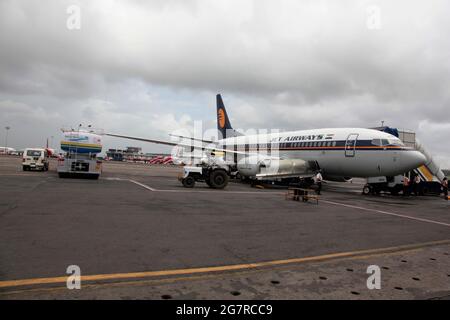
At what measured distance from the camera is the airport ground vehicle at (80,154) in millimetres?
21917

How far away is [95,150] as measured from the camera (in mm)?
22938

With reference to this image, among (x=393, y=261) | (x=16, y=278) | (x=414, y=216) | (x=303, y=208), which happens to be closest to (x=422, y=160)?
(x=414, y=216)

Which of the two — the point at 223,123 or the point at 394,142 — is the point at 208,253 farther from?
the point at 223,123

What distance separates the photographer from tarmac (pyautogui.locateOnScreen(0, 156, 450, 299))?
14.3 feet

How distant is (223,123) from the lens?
39.9m

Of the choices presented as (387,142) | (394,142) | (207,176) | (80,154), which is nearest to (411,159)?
(394,142)

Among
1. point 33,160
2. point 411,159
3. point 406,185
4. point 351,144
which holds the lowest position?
point 406,185

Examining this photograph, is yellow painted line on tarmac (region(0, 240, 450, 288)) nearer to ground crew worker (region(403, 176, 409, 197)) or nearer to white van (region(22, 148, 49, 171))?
ground crew worker (region(403, 176, 409, 197))

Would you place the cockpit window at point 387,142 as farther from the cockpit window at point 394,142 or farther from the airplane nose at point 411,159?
the airplane nose at point 411,159

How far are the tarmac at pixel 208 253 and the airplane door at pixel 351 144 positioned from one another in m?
10.2

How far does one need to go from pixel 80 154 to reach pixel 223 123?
799 inches

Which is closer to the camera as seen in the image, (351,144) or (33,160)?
(351,144)

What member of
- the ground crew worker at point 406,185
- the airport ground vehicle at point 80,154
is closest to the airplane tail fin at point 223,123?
the airport ground vehicle at point 80,154

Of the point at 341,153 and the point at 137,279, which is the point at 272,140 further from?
the point at 137,279
